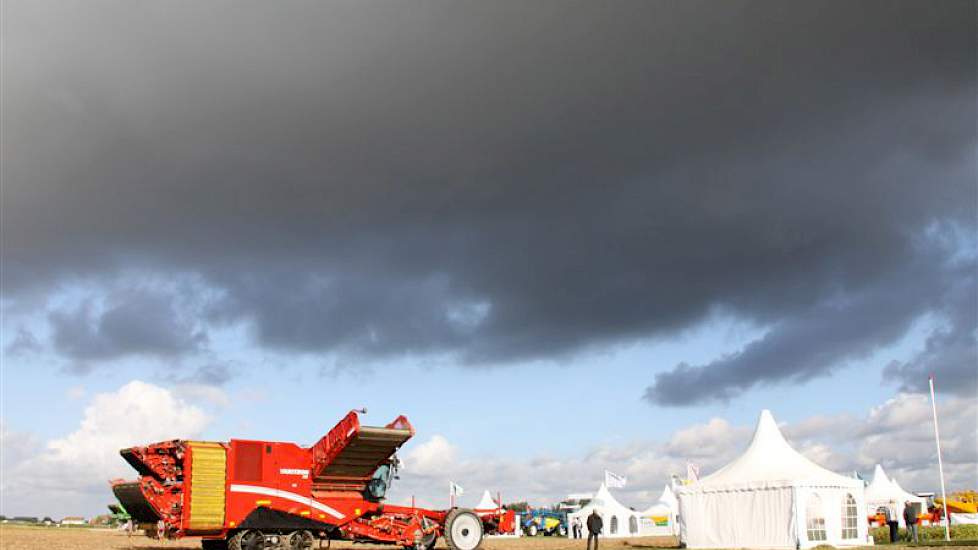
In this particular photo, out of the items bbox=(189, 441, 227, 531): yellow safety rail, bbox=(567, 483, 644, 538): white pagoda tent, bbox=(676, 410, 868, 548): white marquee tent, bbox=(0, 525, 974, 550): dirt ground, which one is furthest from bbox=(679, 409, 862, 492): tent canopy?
bbox=(567, 483, 644, 538): white pagoda tent

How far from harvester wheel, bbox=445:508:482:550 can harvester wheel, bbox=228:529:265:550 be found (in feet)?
17.4

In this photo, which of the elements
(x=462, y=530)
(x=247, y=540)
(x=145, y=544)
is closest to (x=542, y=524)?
(x=145, y=544)

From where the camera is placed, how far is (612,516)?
60.8m

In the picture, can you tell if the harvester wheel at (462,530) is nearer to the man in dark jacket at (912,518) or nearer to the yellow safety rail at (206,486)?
the yellow safety rail at (206,486)

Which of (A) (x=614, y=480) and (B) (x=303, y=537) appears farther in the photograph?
(A) (x=614, y=480)

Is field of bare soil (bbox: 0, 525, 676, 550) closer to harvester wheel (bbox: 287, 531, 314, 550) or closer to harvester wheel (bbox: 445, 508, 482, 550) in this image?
harvester wheel (bbox: 445, 508, 482, 550)

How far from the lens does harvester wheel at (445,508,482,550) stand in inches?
958

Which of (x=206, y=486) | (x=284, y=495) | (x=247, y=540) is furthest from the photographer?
(x=284, y=495)

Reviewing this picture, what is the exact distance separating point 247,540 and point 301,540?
1.51 metres

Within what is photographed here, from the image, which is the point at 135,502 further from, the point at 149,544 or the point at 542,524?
the point at 542,524

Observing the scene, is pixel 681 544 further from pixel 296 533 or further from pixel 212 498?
pixel 212 498

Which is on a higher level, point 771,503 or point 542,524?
point 771,503

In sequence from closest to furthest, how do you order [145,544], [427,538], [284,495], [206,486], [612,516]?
[206,486]
[284,495]
[427,538]
[145,544]
[612,516]

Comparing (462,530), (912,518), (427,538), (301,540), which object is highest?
(462,530)
